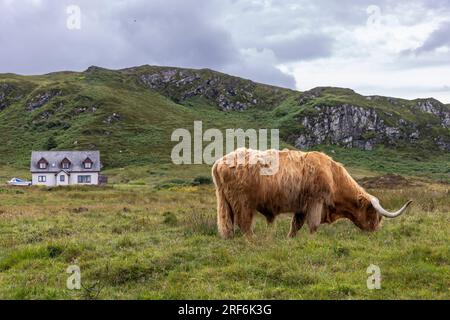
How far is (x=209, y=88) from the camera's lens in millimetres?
185375

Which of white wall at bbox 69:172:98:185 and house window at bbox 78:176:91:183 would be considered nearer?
white wall at bbox 69:172:98:185

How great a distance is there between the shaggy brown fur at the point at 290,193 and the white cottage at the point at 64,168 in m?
64.3

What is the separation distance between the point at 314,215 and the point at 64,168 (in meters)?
69.8

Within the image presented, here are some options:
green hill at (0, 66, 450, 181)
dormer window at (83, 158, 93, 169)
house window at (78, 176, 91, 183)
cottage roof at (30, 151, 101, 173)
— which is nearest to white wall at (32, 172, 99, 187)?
house window at (78, 176, 91, 183)

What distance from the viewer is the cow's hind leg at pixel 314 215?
11.9 metres

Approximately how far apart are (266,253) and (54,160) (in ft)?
234

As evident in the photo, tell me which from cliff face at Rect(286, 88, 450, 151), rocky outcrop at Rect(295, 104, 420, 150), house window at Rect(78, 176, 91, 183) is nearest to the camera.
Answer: house window at Rect(78, 176, 91, 183)

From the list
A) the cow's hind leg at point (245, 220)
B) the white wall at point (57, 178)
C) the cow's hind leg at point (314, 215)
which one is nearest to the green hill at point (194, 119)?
the white wall at point (57, 178)

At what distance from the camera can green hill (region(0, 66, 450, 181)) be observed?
99.9m

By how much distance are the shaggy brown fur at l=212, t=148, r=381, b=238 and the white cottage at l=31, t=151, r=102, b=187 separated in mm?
64337

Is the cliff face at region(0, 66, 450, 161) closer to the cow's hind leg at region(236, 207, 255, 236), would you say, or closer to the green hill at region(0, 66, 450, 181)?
the green hill at region(0, 66, 450, 181)

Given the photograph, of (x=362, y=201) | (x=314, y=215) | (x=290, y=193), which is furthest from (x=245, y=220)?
(x=362, y=201)

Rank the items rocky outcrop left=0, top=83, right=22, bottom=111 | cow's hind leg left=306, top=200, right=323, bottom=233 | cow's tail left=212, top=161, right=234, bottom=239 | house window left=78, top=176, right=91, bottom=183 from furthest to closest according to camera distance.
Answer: rocky outcrop left=0, top=83, right=22, bottom=111
house window left=78, top=176, right=91, bottom=183
cow's hind leg left=306, top=200, right=323, bottom=233
cow's tail left=212, top=161, right=234, bottom=239
